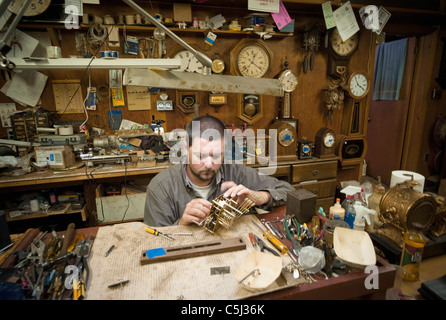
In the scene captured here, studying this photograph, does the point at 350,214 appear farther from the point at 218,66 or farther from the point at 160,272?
the point at 218,66

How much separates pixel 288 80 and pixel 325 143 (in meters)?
0.93

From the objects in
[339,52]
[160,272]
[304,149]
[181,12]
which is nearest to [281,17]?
[339,52]

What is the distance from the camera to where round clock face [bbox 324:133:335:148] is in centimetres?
328

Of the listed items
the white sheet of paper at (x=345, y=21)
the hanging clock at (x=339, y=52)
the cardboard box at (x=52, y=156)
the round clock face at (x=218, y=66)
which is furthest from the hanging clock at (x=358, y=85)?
the cardboard box at (x=52, y=156)

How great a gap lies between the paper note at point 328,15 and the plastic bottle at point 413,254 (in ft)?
8.78

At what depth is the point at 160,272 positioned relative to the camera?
100 cm

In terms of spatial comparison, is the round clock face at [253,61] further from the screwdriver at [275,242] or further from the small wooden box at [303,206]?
the screwdriver at [275,242]

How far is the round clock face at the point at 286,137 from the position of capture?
10.2ft

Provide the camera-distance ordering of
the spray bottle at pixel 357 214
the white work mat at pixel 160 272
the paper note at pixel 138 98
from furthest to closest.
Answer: the paper note at pixel 138 98
the spray bottle at pixel 357 214
the white work mat at pixel 160 272

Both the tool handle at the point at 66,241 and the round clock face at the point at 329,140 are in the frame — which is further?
the round clock face at the point at 329,140

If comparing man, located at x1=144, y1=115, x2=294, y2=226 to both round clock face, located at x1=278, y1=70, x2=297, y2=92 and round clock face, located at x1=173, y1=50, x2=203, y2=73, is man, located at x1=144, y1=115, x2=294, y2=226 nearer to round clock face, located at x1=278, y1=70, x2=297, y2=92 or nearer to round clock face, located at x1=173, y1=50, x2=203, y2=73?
round clock face, located at x1=173, y1=50, x2=203, y2=73

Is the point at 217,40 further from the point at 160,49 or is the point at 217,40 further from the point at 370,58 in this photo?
the point at 370,58

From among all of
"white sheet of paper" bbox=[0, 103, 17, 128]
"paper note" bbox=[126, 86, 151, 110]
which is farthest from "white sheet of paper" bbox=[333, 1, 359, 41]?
"white sheet of paper" bbox=[0, 103, 17, 128]

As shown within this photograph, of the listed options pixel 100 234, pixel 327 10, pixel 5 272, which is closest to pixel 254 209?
pixel 100 234
